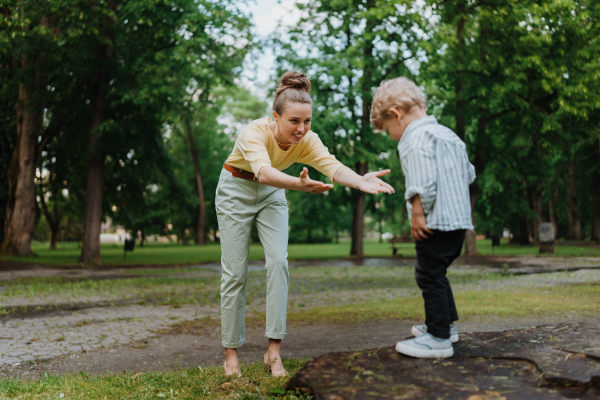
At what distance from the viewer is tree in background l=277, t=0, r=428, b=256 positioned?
21.3m

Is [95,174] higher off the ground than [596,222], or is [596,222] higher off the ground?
[95,174]

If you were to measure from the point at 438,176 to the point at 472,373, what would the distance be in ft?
3.74

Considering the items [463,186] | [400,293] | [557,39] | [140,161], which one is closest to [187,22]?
[140,161]

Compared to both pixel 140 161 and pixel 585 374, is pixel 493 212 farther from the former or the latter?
pixel 585 374

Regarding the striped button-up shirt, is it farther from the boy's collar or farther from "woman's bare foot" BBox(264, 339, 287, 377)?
"woman's bare foot" BBox(264, 339, 287, 377)

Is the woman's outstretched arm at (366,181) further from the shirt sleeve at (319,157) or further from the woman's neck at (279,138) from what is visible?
the woman's neck at (279,138)

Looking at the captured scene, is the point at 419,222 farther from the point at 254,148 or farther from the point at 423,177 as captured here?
the point at 254,148

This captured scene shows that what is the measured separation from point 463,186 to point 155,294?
8.69 meters

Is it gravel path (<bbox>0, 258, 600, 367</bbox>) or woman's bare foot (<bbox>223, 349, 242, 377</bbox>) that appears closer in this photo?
woman's bare foot (<bbox>223, 349, 242, 377</bbox>)

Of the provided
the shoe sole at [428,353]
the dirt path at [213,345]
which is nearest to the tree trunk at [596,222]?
the dirt path at [213,345]

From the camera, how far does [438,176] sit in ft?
10.1

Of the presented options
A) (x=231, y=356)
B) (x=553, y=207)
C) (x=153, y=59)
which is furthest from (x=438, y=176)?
(x=553, y=207)

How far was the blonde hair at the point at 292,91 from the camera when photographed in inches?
143

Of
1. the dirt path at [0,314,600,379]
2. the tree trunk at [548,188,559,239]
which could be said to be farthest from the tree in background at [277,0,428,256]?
the tree trunk at [548,188,559,239]
